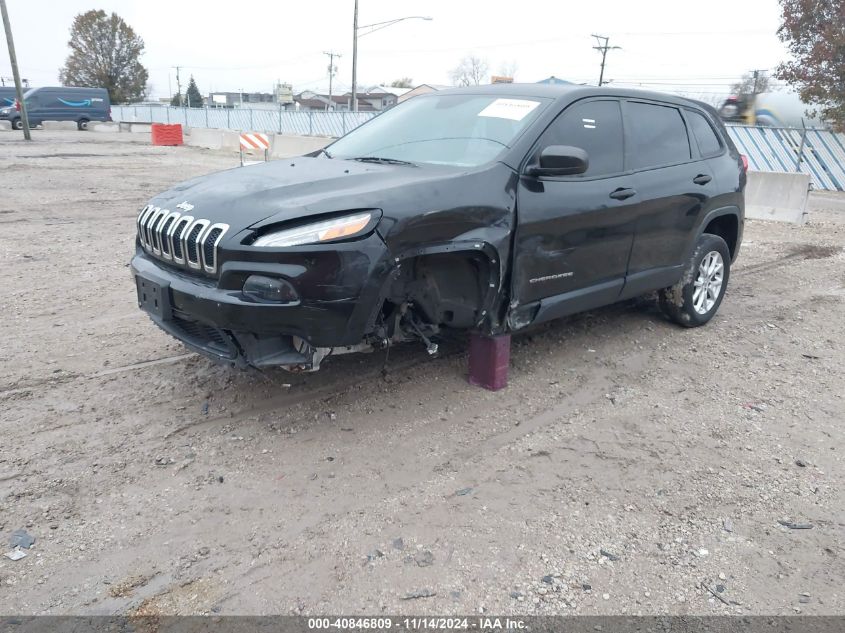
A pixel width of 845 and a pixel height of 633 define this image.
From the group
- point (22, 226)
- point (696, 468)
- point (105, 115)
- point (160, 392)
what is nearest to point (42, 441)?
point (160, 392)

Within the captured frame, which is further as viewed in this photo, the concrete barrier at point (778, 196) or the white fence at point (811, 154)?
the white fence at point (811, 154)

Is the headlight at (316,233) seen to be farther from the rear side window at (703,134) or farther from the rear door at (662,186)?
the rear side window at (703,134)

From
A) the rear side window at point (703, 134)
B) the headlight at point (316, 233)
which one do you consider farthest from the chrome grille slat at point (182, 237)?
the rear side window at point (703, 134)

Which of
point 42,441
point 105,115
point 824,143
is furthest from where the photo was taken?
point 105,115

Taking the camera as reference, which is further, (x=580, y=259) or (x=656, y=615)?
(x=580, y=259)

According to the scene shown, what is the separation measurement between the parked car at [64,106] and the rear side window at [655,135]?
4408 centimetres

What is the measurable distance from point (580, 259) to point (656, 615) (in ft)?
7.78

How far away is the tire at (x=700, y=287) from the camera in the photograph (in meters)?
5.58

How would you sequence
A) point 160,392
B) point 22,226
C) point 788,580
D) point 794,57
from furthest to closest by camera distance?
point 794,57 → point 22,226 → point 160,392 → point 788,580

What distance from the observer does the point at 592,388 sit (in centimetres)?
457

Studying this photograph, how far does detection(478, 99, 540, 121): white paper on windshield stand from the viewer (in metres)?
4.30

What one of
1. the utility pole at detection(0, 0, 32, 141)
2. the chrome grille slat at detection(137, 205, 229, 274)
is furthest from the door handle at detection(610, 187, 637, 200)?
the utility pole at detection(0, 0, 32, 141)

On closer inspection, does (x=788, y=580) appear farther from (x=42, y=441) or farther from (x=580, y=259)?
(x=42, y=441)

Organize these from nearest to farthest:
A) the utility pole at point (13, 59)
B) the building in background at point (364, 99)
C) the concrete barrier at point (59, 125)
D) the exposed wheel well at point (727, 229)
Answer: the exposed wheel well at point (727, 229)
the utility pole at point (13, 59)
the concrete barrier at point (59, 125)
the building in background at point (364, 99)
